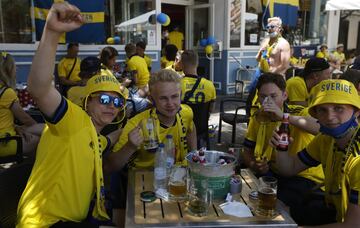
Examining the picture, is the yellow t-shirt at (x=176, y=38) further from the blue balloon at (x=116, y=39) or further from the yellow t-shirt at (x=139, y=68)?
the yellow t-shirt at (x=139, y=68)

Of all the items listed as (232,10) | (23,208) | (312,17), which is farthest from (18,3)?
(312,17)

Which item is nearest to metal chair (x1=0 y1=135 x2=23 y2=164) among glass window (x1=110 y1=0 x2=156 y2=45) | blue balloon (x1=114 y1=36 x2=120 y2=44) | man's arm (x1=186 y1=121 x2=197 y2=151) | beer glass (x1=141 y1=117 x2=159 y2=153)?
beer glass (x1=141 y1=117 x2=159 y2=153)

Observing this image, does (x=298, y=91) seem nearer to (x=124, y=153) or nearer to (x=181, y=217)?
(x=124, y=153)

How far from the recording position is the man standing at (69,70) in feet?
23.7

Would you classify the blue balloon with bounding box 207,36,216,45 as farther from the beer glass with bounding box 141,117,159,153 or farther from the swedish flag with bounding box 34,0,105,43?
the beer glass with bounding box 141,117,159,153

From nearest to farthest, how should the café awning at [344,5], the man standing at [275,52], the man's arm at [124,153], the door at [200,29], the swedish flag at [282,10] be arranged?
the man's arm at [124,153], the man standing at [275,52], the café awning at [344,5], the door at [200,29], the swedish flag at [282,10]

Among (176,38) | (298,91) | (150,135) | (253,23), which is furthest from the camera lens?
(253,23)

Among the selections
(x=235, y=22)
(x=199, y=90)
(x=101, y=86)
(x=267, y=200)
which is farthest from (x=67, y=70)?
(x=267, y=200)

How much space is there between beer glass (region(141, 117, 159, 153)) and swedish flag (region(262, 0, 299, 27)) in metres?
9.55

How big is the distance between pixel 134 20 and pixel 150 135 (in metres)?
7.20

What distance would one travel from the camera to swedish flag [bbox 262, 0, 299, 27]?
11172 millimetres

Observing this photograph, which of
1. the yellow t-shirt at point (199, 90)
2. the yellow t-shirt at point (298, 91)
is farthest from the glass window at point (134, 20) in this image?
the yellow t-shirt at point (298, 91)

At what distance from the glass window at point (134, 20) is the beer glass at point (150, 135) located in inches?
267

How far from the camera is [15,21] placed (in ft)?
24.4
